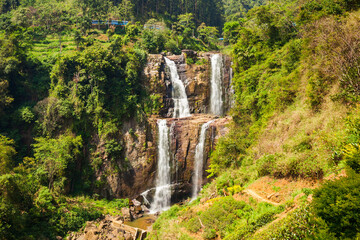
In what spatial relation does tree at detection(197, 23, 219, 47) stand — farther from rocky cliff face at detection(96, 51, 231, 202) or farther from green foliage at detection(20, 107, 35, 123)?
green foliage at detection(20, 107, 35, 123)

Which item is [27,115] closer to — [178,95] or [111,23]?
[178,95]

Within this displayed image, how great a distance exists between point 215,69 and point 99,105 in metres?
15.0

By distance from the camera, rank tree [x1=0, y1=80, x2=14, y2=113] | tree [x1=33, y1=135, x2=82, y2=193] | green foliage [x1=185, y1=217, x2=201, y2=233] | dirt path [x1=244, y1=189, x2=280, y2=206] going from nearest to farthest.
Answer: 1. dirt path [x1=244, y1=189, x2=280, y2=206]
2. green foliage [x1=185, y1=217, x2=201, y2=233]
3. tree [x1=33, y1=135, x2=82, y2=193]
4. tree [x1=0, y1=80, x2=14, y2=113]

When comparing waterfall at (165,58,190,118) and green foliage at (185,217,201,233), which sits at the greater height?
waterfall at (165,58,190,118)

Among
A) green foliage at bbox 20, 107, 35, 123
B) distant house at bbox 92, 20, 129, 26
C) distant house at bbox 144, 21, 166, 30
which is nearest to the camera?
green foliage at bbox 20, 107, 35, 123

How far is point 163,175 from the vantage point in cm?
2336

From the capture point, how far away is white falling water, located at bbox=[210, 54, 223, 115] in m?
28.7

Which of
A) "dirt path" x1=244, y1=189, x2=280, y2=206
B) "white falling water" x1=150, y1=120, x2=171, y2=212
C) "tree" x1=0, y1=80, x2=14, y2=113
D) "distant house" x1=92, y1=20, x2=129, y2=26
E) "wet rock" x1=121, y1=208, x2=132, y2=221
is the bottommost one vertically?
"wet rock" x1=121, y1=208, x2=132, y2=221

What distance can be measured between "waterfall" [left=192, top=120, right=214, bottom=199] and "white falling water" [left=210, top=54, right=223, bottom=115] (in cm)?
597

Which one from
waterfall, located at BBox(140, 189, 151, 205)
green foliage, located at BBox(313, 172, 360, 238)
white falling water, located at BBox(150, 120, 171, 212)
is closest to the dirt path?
green foliage, located at BBox(313, 172, 360, 238)

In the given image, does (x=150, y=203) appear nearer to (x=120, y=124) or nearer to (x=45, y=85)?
(x=120, y=124)

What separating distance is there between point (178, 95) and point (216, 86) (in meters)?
4.97

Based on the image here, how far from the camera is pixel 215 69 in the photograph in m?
29.8

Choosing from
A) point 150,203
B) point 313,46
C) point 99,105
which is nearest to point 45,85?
point 99,105
